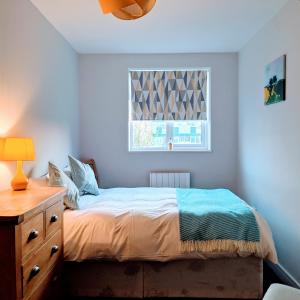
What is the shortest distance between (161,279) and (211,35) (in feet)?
8.87

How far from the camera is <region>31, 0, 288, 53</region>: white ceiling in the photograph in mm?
2627

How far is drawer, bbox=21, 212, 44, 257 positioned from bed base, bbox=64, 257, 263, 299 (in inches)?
29.2

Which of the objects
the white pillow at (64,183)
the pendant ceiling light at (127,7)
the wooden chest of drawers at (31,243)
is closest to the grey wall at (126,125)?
the white pillow at (64,183)

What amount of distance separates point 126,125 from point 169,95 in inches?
29.8

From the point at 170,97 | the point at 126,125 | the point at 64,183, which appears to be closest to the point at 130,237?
the point at 64,183

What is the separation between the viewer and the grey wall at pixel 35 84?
7.14 feet

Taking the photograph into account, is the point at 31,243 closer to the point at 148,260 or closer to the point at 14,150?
the point at 14,150

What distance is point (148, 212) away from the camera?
2.32 meters

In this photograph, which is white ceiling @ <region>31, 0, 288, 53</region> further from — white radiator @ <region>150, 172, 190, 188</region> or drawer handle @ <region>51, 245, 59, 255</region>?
drawer handle @ <region>51, 245, 59, 255</region>

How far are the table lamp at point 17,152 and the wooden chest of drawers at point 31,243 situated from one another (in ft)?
0.26

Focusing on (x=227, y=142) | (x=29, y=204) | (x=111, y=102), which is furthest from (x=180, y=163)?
(x=29, y=204)

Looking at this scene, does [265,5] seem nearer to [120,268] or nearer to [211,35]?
[211,35]

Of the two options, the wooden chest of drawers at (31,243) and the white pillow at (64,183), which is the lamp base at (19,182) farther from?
the white pillow at (64,183)

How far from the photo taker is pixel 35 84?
8.72ft
